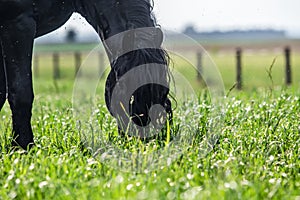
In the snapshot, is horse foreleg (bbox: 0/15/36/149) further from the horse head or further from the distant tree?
the distant tree

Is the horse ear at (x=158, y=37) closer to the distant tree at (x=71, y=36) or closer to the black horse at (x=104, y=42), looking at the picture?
the black horse at (x=104, y=42)

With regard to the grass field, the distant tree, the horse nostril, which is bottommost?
the distant tree

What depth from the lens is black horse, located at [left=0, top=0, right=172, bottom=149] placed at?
4.61 m

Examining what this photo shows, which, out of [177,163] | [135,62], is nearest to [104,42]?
[135,62]

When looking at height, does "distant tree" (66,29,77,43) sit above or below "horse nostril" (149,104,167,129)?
below

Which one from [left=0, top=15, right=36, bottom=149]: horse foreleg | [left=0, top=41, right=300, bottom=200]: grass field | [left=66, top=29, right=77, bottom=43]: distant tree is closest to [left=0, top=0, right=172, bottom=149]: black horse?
[left=0, top=15, right=36, bottom=149]: horse foreleg

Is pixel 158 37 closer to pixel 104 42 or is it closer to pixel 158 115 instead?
pixel 104 42

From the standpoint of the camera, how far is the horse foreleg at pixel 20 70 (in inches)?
181

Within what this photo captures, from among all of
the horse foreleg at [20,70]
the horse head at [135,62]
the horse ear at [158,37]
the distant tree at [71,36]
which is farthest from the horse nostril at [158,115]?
the distant tree at [71,36]

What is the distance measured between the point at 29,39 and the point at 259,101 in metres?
3.18

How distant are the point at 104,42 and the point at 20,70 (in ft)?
2.44

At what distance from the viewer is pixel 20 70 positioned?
470 cm

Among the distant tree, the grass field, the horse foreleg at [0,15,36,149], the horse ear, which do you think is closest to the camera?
the grass field

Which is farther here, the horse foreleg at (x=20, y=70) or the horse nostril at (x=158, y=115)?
the horse nostril at (x=158, y=115)
